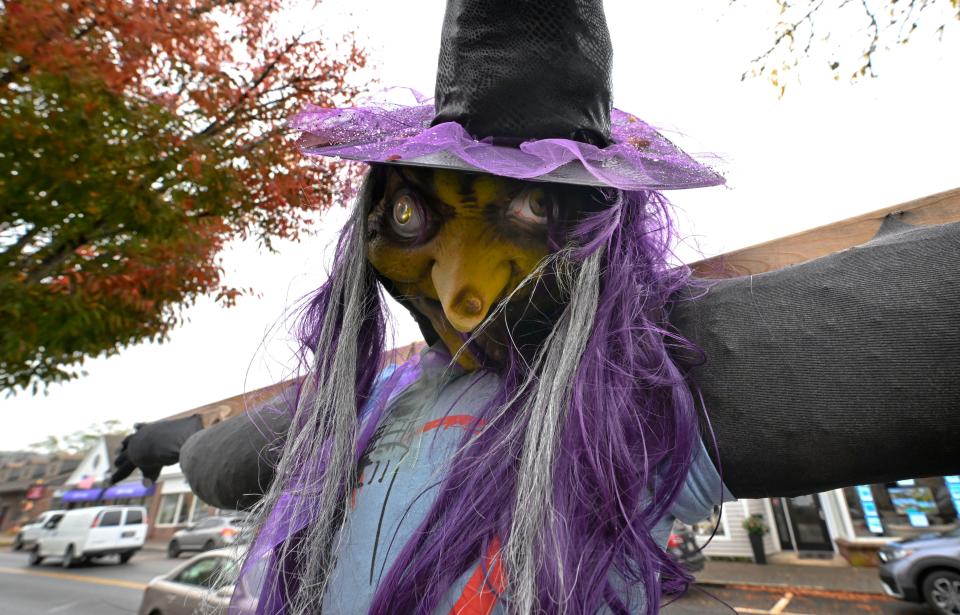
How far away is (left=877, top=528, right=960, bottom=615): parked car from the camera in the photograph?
5.27 meters

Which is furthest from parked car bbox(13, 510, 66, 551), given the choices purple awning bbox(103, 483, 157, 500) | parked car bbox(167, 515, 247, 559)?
purple awning bbox(103, 483, 157, 500)

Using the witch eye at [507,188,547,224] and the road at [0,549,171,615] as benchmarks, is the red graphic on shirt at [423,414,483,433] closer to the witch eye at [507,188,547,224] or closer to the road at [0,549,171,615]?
the witch eye at [507,188,547,224]

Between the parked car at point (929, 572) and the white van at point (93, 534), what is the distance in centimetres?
1612

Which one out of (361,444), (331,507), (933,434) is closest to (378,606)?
(331,507)

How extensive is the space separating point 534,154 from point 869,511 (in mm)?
11610

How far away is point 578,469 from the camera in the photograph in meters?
0.78

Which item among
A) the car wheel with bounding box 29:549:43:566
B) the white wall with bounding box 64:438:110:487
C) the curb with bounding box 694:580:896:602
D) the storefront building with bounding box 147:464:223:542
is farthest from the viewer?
the white wall with bounding box 64:438:110:487

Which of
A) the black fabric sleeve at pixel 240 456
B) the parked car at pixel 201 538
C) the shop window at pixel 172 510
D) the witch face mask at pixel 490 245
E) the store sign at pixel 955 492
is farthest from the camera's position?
the shop window at pixel 172 510

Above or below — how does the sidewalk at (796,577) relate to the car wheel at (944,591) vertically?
below

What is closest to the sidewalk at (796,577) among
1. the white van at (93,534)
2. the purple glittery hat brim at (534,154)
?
the purple glittery hat brim at (534,154)

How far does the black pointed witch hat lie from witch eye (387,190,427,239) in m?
0.11

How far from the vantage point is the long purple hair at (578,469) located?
0.73 meters

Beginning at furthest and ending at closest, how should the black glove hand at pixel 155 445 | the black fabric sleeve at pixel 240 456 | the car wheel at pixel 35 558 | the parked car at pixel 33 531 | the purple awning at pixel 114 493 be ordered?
the purple awning at pixel 114 493 < the parked car at pixel 33 531 < the car wheel at pixel 35 558 < the black glove hand at pixel 155 445 < the black fabric sleeve at pixel 240 456

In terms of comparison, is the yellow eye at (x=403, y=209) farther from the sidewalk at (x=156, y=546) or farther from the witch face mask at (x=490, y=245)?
the sidewalk at (x=156, y=546)
